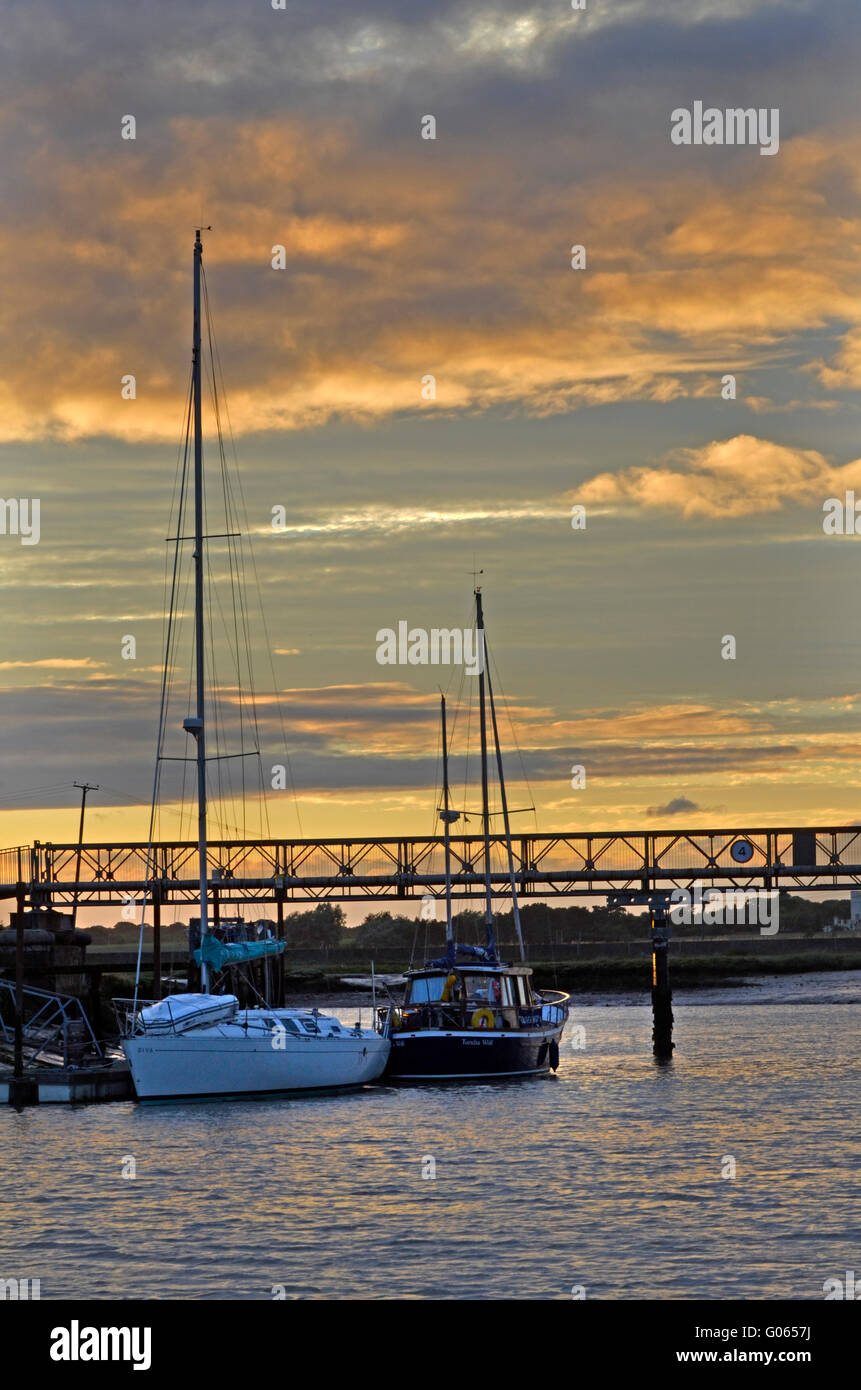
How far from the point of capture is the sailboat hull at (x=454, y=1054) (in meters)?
55.8

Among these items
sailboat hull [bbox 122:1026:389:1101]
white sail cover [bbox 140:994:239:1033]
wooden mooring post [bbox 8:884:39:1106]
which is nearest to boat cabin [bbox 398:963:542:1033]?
sailboat hull [bbox 122:1026:389:1101]

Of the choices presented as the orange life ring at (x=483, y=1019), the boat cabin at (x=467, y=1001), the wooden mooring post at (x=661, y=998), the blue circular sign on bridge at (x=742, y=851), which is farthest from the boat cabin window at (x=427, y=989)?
the blue circular sign on bridge at (x=742, y=851)

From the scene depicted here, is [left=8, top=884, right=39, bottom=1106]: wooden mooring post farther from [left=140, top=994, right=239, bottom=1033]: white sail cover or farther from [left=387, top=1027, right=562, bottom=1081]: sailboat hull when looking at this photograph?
[left=387, top=1027, right=562, bottom=1081]: sailboat hull

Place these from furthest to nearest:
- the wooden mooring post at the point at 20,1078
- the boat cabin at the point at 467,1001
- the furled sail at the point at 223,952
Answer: the boat cabin at the point at 467,1001, the furled sail at the point at 223,952, the wooden mooring post at the point at 20,1078

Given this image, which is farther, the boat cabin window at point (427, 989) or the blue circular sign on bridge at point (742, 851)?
the blue circular sign on bridge at point (742, 851)

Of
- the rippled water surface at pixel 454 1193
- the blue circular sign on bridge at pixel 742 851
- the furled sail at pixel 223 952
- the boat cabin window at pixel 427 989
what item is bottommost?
the rippled water surface at pixel 454 1193

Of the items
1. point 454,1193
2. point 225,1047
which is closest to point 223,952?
point 225,1047

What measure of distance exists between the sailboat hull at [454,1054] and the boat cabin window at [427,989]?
2.39m

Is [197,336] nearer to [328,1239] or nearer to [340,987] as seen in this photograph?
[328,1239]

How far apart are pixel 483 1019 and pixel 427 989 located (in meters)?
2.82

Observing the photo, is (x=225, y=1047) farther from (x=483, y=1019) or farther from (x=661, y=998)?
(x=661, y=998)

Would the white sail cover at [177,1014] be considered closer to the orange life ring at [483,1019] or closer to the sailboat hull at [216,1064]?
the sailboat hull at [216,1064]

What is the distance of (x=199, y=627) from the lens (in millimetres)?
54344
